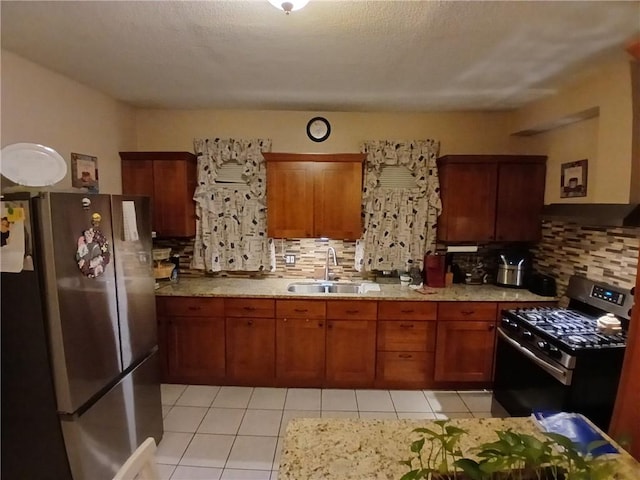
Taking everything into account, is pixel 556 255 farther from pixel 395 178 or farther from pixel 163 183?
pixel 163 183

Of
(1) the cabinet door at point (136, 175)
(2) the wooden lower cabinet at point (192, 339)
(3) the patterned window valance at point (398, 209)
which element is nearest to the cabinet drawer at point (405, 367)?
(3) the patterned window valance at point (398, 209)

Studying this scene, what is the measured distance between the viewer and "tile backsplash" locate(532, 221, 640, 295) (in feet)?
7.55

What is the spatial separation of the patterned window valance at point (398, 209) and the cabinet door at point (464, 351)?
776 millimetres

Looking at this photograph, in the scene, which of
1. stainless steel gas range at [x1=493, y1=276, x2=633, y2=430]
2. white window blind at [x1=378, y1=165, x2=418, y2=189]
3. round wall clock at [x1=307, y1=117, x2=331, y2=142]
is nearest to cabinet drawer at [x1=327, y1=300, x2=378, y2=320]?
stainless steel gas range at [x1=493, y1=276, x2=633, y2=430]

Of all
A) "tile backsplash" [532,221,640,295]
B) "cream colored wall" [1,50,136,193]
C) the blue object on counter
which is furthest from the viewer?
"tile backsplash" [532,221,640,295]

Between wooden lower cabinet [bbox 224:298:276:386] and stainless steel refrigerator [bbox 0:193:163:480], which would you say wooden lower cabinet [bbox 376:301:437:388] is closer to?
wooden lower cabinet [bbox 224:298:276:386]

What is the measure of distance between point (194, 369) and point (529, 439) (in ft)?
9.39

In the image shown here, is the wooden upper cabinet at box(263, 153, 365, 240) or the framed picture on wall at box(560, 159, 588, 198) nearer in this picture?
the framed picture on wall at box(560, 159, 588, 198)

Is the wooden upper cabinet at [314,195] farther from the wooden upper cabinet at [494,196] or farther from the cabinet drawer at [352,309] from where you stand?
the wooden upper cabinet at [494,196]

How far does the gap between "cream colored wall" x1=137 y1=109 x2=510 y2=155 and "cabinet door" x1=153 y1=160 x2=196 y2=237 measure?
14.5 inches

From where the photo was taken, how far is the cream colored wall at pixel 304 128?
3.48 m

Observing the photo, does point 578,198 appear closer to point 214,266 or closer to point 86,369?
point 214,266

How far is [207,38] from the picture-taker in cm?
196

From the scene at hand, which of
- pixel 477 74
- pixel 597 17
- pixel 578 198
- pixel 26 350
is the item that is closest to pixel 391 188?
pixel 477 74
